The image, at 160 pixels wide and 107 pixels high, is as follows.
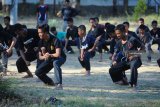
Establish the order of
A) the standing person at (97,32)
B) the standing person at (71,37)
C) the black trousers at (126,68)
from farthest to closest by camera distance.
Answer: the standing person at (71,37) → the standing person at (97,32) → the black trousers at (126,68)

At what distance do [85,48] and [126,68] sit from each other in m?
2.30

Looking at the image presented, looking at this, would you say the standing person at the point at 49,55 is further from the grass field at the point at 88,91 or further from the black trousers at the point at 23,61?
the black trousers at the point at 23,61

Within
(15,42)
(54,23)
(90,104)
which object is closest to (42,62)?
(15,42)

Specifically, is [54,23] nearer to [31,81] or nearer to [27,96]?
[31,81]

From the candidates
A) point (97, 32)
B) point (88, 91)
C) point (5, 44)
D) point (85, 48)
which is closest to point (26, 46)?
point (5, 44)

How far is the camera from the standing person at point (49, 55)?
1057 cm

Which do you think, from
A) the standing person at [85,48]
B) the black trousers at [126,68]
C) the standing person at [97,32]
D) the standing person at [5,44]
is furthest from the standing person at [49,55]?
the standing person at [97,32]

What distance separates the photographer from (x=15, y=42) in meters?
12.0

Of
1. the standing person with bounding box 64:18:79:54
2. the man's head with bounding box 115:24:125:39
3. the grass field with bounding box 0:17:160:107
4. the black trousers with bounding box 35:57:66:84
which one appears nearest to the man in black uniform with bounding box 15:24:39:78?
the grass field with bounding box 0:17:160:107

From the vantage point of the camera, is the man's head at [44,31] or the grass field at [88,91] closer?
the grass field at [88,91]

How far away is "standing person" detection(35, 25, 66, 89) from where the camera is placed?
1057 centimetres

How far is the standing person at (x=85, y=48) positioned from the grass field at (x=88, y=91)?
0.30 m

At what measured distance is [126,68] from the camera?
36.6 feet

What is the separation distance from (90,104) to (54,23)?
1679cm
